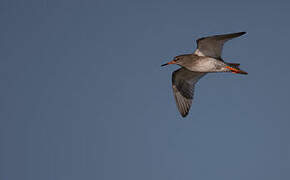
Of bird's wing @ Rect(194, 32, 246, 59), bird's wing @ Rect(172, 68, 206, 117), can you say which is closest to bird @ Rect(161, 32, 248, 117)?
bird's wing @ Rect(194, 32, 246, 59)

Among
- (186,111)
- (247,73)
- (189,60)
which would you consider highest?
(189,60)

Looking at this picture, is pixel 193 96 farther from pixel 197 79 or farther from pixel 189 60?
pixel 189 60

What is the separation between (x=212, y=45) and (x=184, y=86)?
145 inches

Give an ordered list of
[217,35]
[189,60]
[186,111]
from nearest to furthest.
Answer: [217,35], [189,60], [186,111]

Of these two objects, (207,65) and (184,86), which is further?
(184,86)

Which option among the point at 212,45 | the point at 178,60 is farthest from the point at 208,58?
the point at 178,60

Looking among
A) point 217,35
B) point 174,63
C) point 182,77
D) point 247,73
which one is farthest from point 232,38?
point 182,77

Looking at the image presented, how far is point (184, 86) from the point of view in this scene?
64.7 feet

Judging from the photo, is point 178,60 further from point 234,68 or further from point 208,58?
point 234,68

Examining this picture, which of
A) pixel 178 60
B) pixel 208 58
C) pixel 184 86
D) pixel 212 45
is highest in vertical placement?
pixel 212 45

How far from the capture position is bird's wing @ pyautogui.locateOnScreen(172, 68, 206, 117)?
1934 centimetres

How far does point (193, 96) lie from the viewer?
64.1 ft

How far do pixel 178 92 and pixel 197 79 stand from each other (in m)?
1.29

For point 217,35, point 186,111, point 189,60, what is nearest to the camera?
point 217,35
